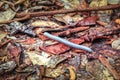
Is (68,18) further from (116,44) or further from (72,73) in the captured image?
(72,73)

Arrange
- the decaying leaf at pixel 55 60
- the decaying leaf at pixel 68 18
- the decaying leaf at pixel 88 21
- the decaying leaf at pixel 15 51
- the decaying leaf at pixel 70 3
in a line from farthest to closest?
the decaying leaf at pixel 70 3
the decaying leaf at pixel 68 18
the decaying leaf at pixel 88 21
the decaying leaf at pixel 15 51
the decaying leaf at pixel 55 60

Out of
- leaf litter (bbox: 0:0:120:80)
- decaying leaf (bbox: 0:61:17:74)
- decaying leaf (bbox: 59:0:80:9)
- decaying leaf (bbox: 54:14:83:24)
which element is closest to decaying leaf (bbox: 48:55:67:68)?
leaf litter (bbox: 0:0:120:80)

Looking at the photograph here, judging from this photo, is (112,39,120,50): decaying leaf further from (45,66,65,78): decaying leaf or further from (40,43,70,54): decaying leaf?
(45,66,65,78): decaying leaf

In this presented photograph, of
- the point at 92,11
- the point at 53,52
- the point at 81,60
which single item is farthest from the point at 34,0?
the point at 81,60

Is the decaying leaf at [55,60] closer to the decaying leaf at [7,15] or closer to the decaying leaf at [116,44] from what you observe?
the decaying leaf at [116,44]

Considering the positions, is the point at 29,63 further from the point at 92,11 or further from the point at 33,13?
the point at 92,11

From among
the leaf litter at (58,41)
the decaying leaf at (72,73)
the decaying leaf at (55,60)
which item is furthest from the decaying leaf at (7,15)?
the decaying leaf at (72,73)

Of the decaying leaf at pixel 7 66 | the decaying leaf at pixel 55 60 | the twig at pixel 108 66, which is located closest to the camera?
the twig at pixel 108 66
